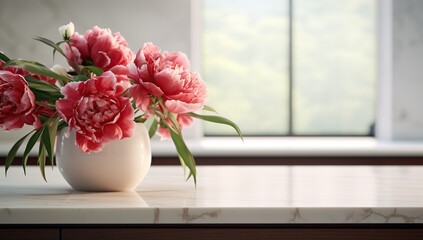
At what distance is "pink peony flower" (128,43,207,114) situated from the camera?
4.21ft

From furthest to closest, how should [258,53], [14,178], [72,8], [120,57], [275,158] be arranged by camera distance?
[258,53] → [72,8] → [275,158] → [14,178] → [120,57]

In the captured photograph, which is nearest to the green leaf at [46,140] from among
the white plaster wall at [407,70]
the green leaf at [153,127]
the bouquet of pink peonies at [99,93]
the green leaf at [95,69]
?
the bouquet of pink peonies at [99,93]

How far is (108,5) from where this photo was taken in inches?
145

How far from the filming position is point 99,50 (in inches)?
56.0

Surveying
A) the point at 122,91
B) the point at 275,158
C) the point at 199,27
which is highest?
the point at 199,27

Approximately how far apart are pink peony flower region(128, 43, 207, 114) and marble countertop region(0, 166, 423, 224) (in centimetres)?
16

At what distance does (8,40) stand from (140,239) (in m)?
2.72

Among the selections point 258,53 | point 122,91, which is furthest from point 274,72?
point 122,91

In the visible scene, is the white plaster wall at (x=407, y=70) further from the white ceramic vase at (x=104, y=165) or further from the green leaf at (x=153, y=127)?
the white ceramic vase at (x=104, y=165)

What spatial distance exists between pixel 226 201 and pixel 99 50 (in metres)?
0.39

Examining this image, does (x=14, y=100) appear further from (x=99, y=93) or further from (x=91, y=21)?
(x=91, y=21)

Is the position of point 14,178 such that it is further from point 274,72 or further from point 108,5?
point 274,72

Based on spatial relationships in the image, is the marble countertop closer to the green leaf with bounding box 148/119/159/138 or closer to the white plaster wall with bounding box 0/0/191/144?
the green leaf with bounding box 148/119/159/138

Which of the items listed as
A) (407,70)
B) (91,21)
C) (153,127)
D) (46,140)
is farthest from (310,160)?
(46,140)
